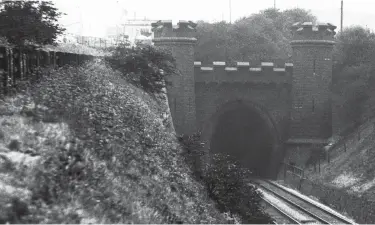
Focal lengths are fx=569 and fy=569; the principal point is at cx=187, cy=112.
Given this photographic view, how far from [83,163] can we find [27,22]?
8.34 meters

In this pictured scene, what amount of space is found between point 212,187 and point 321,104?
2073cm

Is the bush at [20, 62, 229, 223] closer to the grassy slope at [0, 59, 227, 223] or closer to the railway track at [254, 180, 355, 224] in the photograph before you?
the grassy slope at [0, 59, 227, 223]

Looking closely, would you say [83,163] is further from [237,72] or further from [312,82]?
[312,82]

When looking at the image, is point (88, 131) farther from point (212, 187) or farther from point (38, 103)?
point (212, 187)

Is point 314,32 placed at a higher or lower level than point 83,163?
higher

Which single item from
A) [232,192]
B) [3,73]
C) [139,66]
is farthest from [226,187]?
[139,66]

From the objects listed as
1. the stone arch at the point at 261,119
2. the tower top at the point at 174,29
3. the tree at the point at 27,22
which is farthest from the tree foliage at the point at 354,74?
the tree at the point at 27,22

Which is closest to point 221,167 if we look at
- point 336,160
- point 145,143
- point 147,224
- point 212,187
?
point 212,187

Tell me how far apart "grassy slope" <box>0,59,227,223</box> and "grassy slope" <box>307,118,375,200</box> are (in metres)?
13.5

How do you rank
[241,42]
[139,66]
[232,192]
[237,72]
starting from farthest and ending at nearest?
[241,42] < [237,72] < [139,66] < [232,192]

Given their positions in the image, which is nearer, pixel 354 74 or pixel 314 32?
pixel 314 32

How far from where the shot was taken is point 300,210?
82.2 ft

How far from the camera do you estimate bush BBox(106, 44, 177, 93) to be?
78.6ft

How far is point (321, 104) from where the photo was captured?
35.8 meters
